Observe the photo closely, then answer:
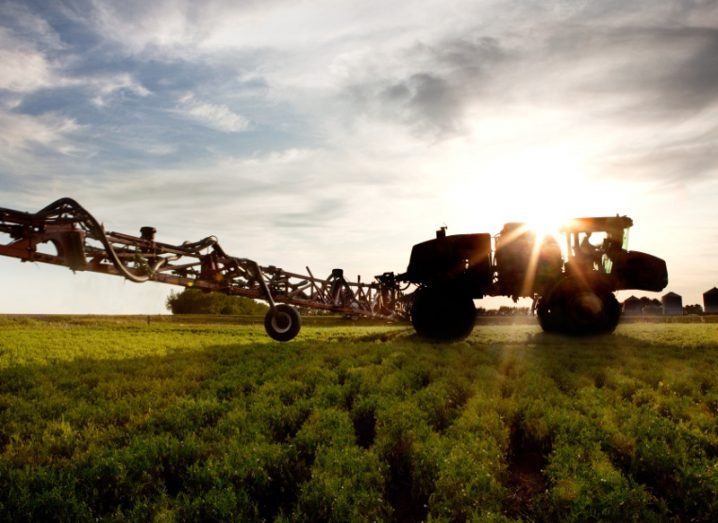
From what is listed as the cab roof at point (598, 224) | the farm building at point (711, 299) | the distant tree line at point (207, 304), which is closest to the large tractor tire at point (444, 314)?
the cab roof at point (598, 224)

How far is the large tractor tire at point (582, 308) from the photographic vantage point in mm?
14180

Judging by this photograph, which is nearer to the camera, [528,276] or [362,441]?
[362,441]

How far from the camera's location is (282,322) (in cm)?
1689

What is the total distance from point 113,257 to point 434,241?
9439 millimetres

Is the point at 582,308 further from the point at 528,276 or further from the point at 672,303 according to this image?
the point at 672,303

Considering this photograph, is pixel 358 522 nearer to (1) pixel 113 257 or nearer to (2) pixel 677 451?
(2) pixel 677 451

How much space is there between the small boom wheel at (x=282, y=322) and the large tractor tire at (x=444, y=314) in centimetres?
472

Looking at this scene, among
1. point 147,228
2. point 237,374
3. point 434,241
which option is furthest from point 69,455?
point 434,241

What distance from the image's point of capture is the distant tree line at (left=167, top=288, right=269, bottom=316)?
64.0 metres

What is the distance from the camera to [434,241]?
14.7 meters

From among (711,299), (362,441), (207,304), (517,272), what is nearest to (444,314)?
(517,272)

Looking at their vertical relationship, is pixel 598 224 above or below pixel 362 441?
above

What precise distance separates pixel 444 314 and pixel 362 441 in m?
8.35

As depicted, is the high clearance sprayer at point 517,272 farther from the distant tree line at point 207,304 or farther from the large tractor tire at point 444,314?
the distant tree line at point 207,304
